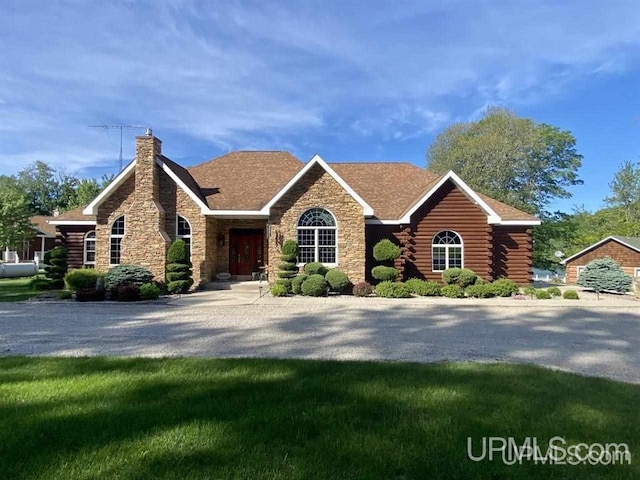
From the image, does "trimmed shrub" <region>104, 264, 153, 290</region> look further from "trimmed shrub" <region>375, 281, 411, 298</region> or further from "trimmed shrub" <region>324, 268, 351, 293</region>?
"trimmed shrub" <region>375, 281, 411, 298</region>

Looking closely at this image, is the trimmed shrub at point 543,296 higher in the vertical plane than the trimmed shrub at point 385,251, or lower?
lower

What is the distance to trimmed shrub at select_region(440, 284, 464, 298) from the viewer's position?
1689 centimetres

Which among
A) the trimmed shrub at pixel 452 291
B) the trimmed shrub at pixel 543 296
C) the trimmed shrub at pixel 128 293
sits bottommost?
the trimmed shrub at pixel 543 296

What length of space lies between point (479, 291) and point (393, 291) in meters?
3.69

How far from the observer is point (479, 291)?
670 inches

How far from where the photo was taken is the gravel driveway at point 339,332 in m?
7.27

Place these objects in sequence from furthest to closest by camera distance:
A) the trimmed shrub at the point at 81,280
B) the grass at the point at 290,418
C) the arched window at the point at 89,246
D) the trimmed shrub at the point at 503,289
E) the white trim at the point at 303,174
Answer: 1. the arched window at the point at 89,246
2. the white trim at the point at 303,174
3. the trimmed shrub at the point at 503,289
4. the trimmed shrub at the point at 81,280
5. the grass at the point at 290,418

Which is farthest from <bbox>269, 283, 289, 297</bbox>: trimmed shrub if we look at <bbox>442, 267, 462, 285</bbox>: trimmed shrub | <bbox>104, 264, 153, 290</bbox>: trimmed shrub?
<bbox>442, 267, 462, 285</bbox>: trimmed shrub

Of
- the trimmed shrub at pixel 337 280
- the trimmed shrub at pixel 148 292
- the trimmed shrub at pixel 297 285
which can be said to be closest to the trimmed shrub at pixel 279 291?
the trimmed shrub at pixel 297 285

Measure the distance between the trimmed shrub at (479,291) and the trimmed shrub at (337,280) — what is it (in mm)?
5116

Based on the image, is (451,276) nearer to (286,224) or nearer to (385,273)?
(385,273)

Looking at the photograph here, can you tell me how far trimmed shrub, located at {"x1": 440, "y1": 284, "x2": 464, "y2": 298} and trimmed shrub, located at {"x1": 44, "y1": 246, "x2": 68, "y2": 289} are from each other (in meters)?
17.6

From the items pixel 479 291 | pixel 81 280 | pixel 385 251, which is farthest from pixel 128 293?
pixel 479 291

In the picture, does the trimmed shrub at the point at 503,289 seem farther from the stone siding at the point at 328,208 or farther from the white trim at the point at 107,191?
the white trim at the point at 107,191
